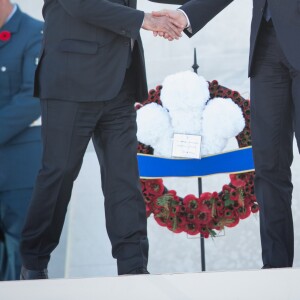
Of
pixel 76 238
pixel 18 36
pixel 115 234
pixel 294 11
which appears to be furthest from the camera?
pixel 76 238

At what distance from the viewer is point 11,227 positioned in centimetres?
286

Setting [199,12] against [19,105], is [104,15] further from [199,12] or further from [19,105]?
[19,105]

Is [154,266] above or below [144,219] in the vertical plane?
below

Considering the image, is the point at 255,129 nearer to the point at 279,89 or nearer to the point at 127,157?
the point at 279,89

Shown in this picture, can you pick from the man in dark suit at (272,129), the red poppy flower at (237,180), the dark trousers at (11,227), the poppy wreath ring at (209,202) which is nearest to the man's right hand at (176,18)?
the man in dark suit at (272,129)

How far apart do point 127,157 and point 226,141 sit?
0.72 metres

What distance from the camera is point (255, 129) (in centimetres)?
239

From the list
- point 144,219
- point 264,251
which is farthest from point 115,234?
point 264,251

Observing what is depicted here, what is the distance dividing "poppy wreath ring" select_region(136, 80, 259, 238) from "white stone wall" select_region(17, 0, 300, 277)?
1.4 inches

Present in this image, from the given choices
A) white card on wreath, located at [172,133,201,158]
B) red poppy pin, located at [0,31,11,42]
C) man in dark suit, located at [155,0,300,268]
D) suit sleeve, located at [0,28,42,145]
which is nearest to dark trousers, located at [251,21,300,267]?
man in dark suit, located at [155,0,300,268]

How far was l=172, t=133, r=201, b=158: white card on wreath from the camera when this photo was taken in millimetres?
2963

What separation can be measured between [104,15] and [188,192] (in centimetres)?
100

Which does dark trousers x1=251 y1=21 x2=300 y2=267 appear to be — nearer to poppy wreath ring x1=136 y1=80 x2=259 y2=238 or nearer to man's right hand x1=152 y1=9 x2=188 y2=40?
man's right hand x1=152 y1=9 x2=188 y2=40

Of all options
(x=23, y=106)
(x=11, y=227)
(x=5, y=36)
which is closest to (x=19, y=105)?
(x=23, y=106)
